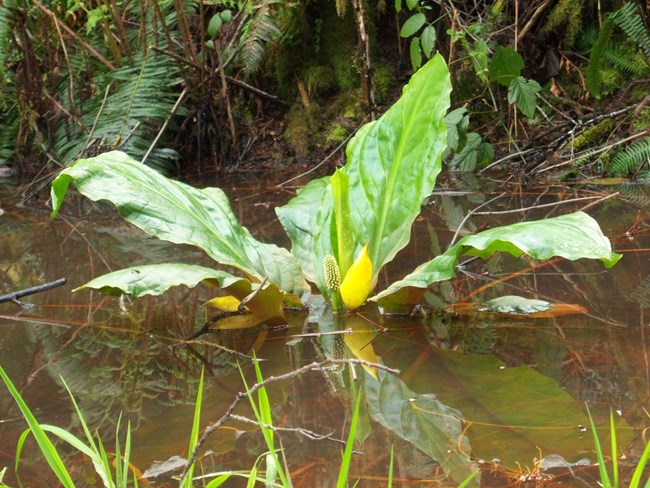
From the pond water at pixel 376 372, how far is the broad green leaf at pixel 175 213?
132mm

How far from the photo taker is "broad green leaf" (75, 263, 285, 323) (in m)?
1.62

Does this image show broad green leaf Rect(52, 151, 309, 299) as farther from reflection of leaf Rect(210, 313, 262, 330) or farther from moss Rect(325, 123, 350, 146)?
moss Rect(325, 123, 350, 146)

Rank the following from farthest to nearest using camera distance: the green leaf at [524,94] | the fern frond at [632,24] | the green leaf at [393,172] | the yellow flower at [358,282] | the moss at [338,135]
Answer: the moss at [338,135], the fern frond at [632,24], the green leaf at [524,94], the green leaf at [393,172], the yellow flower at [358,282]

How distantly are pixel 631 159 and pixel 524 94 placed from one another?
472 mm

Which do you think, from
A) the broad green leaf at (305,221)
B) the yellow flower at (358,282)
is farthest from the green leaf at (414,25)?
the yellow flower at (358,282)

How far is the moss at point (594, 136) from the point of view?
10.7ft

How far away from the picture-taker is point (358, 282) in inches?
69.3

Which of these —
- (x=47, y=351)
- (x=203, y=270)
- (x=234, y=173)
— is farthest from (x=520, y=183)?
(x=47, y=351)

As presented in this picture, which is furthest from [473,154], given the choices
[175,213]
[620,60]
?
[175,213]

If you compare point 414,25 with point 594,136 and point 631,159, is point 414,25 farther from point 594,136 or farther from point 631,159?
point 631,159

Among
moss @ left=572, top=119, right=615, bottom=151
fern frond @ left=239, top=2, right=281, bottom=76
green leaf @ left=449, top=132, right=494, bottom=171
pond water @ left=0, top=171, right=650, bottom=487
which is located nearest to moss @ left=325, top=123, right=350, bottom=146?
fern frond @ left=239, top=2, right=281, bottom=76

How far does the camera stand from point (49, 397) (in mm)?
1468

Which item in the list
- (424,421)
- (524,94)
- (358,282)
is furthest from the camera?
(524,94)

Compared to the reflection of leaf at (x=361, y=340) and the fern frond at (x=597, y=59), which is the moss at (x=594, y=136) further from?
the reflection of leaf at (x=361, y=340)
